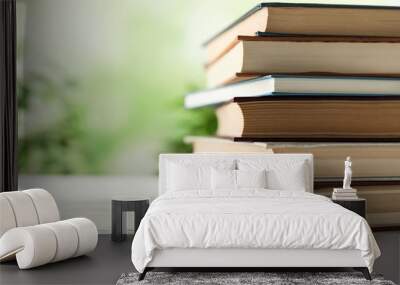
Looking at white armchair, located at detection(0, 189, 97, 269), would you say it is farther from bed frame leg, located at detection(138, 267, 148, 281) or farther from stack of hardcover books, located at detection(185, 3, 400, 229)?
stack of hardcover books, located at detection(185, 3, 400, 229)

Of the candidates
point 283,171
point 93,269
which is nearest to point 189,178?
point 283,171

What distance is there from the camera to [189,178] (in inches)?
236

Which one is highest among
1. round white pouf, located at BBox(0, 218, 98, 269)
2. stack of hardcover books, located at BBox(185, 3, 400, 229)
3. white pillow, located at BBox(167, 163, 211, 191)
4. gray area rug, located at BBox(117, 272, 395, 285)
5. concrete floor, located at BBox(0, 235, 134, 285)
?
stack of hardcover books, located at BBox(185, 3, 400, 229)

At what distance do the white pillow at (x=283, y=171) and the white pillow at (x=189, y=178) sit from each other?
1.08ft

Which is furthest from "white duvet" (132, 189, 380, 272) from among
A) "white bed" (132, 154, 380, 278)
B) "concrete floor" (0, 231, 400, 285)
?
"concrete floor" (0, 231, 400, 285)

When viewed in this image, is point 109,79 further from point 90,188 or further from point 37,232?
point 37,232

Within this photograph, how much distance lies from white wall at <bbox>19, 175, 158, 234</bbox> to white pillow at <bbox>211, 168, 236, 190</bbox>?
6.75ft

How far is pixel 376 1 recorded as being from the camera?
7887 mm

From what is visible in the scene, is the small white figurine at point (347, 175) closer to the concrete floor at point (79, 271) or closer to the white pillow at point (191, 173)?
the white pillow at point (191, 173)

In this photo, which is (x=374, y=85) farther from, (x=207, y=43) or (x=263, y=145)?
(x=207, y=43)

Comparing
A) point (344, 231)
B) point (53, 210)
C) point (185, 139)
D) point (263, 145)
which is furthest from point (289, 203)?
point (185, 139)

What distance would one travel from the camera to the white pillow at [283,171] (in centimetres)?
596

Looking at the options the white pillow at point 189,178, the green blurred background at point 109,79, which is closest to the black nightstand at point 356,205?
the white pillow at point 189,178

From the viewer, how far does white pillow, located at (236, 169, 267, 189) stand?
5832mm
